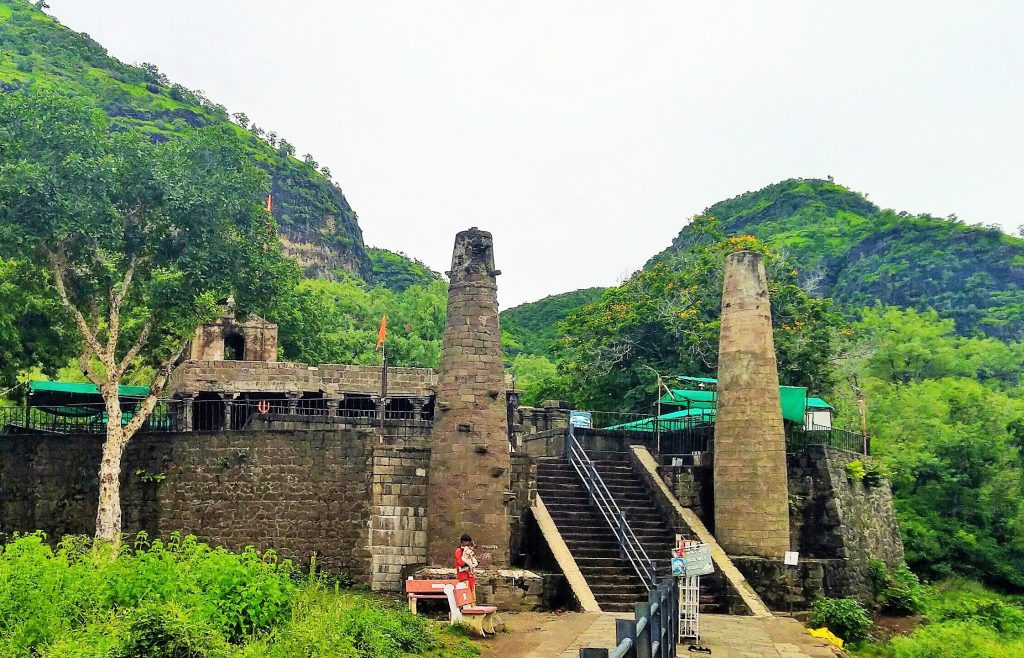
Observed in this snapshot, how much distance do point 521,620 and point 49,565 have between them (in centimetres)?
688

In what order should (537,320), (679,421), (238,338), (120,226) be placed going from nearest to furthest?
(120,226)
(679,421)
(238,338)
(537,320)

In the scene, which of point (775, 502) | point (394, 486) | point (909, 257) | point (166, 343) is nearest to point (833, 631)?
point (775, 502)

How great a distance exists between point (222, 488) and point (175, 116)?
73498mm

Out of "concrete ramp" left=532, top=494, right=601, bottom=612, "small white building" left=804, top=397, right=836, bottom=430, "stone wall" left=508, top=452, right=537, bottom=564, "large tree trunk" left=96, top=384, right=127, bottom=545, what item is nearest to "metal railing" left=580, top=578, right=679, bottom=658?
"concrete ramp" left=532, top=494, right=601, bottom=612

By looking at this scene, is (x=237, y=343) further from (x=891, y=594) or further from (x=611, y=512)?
(x=891, y=594)

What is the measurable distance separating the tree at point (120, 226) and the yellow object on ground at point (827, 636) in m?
12.8

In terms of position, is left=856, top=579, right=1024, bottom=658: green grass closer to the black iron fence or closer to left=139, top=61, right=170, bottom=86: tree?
the black iron fence

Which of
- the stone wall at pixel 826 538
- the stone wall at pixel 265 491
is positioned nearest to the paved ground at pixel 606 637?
the stone wall at pixel 826 538

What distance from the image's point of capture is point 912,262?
210ft

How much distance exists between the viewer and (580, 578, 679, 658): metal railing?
16.7 feet

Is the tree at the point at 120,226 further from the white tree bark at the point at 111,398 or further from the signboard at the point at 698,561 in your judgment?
the signboard at the point at 698,561

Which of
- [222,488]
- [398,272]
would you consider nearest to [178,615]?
[222,488]

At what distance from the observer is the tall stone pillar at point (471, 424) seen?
653 inches

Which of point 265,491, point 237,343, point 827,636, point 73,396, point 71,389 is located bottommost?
point 827,636
